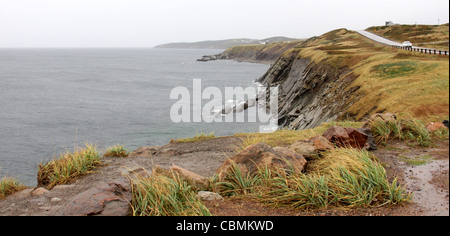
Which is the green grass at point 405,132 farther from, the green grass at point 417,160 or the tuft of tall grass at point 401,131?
the green grass at point 417,160

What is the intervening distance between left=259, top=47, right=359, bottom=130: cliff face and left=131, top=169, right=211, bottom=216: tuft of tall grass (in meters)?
19.4

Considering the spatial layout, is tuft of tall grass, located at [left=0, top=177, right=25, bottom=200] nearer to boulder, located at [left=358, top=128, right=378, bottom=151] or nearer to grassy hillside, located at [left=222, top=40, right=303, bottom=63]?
boulder, located at [left=358, top=128, right=378, bottom=151]

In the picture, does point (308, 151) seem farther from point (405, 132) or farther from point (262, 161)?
point (405, 132)

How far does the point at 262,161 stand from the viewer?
9438mm

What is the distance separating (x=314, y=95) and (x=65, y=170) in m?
30.9

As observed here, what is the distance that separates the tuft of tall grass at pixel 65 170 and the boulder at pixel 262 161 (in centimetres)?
565

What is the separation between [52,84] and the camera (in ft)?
239

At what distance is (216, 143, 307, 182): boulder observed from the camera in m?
9.28

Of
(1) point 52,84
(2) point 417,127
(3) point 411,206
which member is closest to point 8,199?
(3) point 411,206

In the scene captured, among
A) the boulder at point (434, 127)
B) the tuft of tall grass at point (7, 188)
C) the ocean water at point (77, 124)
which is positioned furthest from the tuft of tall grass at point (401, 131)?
the ocean water at point (77, 124)

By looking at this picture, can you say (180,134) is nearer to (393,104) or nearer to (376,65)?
(376,65)

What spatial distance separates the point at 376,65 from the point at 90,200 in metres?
28.4

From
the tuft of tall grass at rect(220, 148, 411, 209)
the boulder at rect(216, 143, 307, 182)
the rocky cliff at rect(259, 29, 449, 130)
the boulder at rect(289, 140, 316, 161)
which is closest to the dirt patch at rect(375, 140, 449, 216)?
the tuft of tall grass at rect(220, 148, 411, 209)

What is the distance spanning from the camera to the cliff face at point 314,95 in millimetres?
28545
